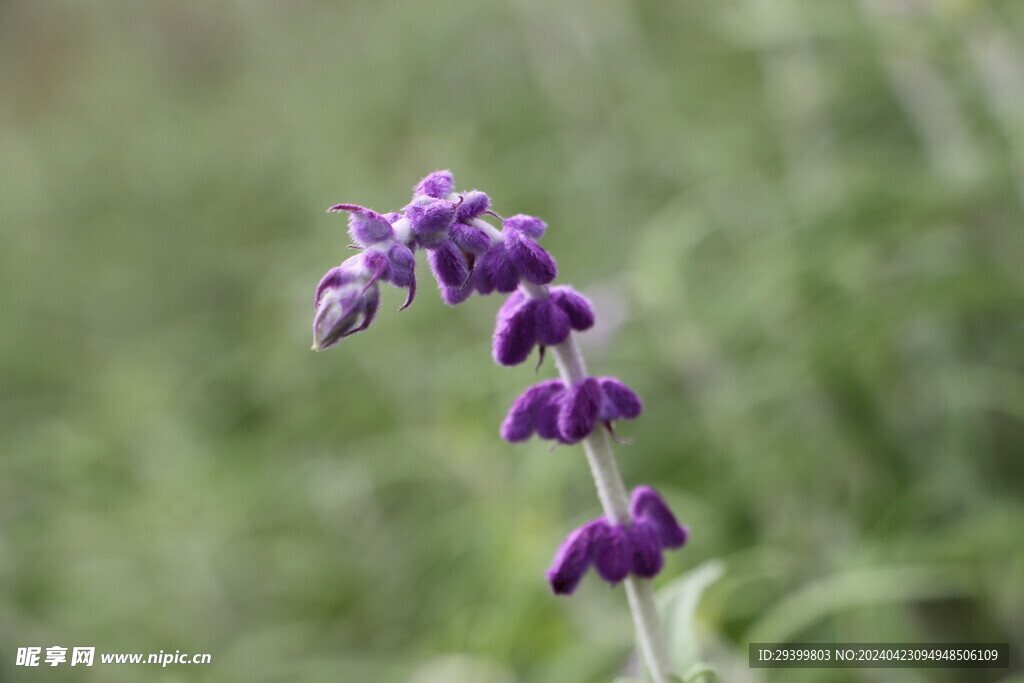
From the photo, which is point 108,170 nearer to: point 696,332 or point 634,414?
point 696,332

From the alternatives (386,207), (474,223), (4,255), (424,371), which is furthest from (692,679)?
(4,255)

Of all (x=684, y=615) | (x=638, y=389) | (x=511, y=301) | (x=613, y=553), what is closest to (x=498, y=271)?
(x=511, y=301)

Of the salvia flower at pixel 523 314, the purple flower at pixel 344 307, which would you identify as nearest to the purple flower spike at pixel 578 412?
the salvia flower at pixel 523 314

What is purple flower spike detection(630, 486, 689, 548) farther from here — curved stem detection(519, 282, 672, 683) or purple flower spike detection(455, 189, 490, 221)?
purple flower spike detection(455, 189, 490, 221)

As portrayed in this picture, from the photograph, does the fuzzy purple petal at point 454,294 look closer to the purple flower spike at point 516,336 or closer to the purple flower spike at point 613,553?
the purple flower spike at point 516,336

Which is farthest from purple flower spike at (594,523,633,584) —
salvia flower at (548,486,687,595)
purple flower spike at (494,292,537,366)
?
purple flower spike at (494,292,537,366)
